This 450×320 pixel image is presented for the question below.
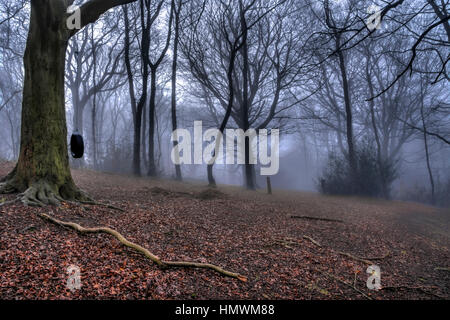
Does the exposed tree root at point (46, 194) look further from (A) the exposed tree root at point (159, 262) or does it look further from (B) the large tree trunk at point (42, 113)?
(A) the exposed tree root at point (159, 262)

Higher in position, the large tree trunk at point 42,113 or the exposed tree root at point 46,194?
the large tree trunk at point 42,113

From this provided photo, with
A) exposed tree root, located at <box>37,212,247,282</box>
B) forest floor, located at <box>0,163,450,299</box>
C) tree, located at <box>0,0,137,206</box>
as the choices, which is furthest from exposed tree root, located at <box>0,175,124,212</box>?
exposed tree root, located at <box>37,212,247,282</box>

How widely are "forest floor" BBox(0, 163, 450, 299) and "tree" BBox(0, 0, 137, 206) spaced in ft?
1.74

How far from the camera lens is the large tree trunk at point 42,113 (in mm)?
4754

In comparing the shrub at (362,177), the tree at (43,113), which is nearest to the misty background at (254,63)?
the shrub at (362,177)

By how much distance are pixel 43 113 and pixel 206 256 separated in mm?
3835

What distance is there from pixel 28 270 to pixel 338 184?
15.6 m

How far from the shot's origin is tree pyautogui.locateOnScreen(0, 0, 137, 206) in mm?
4754

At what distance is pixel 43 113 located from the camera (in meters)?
4.82

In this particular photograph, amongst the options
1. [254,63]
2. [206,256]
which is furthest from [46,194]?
[254,63]

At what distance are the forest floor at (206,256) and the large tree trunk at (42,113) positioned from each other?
578 millimetres

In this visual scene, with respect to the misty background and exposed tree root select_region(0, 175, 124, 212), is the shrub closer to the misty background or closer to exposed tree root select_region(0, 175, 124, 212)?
the misty background

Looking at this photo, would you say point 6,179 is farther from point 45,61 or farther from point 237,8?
point 237,8

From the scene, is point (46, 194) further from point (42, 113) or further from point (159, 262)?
point (159, 262)
